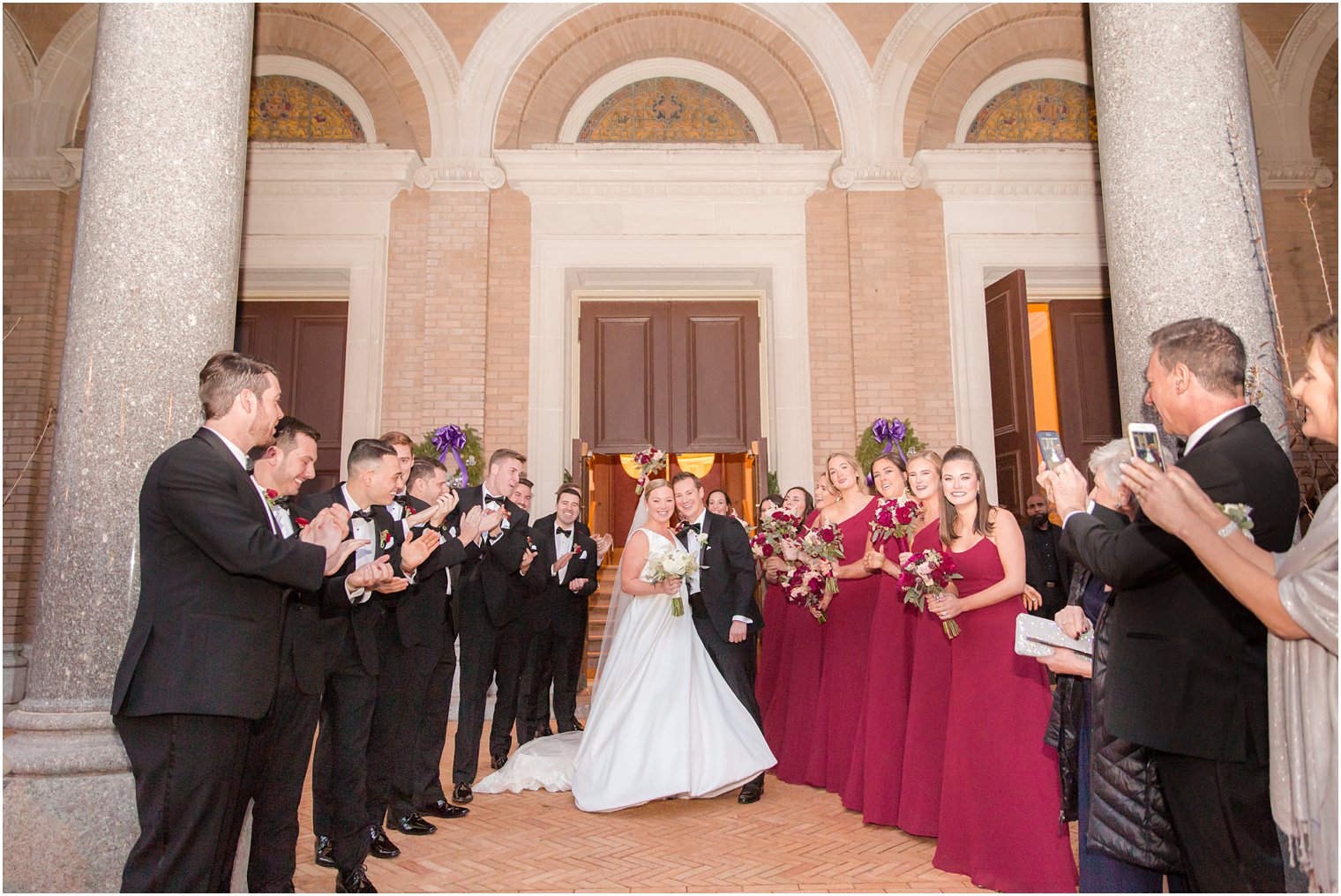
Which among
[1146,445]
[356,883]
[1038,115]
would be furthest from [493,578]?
[1038,115]

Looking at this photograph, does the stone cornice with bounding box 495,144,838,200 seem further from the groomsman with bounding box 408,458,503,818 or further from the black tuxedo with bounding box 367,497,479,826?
the black tuxedo with bounding box 367,497,479,826

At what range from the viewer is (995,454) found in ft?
35.9

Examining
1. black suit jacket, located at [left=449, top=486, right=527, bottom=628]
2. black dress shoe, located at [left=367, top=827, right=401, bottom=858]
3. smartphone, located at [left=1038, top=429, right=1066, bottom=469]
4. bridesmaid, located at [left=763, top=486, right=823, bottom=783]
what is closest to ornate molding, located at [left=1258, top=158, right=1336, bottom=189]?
bridesmaid, located at [left=763, top=486, right=823, bottom=783]

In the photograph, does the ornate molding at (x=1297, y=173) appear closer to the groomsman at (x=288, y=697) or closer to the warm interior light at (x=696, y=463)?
the warm interior light at (x=696, y=463)

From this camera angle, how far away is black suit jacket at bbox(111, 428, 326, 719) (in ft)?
9.46

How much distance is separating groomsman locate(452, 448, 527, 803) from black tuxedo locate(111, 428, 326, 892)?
3.27 m

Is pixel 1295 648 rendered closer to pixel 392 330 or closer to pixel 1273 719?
pixel 1273 719

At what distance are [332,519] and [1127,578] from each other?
273cm

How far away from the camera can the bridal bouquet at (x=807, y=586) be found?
20.3 feet

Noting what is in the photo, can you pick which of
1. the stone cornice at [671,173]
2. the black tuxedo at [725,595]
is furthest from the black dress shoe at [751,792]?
the stone cornice at [671,173]

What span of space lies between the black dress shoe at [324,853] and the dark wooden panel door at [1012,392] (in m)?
8.26

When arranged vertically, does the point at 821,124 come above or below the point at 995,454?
above

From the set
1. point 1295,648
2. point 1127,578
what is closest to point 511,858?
point 1127,578

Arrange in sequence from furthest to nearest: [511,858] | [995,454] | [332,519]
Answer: [995,454]
[511,858]
[332,519]
